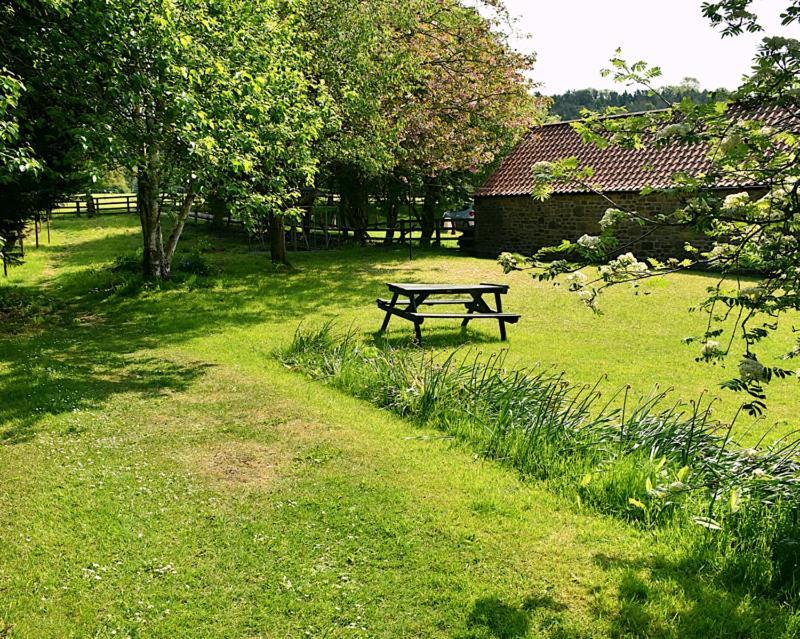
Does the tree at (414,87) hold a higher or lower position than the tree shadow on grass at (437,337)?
higher

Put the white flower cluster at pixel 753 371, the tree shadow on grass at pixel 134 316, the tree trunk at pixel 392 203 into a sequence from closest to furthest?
1. the white flower cluster at pixel 753 371
2. the tree shadow on grass at pixel 134 316
3. the tree trunk at pixel 392 203

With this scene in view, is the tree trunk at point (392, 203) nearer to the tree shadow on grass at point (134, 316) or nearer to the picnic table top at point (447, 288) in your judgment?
the tree shadow on grass at point (134, 316)

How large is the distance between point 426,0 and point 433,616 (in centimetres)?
1827

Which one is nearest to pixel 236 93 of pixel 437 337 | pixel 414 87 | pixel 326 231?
pixel 437 337

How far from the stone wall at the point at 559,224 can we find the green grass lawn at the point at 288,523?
1220 cm

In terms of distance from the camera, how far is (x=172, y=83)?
8391 millimetres

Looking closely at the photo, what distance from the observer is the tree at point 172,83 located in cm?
794

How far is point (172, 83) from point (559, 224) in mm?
16962

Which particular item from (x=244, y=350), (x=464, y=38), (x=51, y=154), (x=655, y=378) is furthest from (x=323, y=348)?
(x=464, y=38)

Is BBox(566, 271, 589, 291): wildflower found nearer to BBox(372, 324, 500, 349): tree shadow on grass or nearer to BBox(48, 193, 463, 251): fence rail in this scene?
BBox(372, 324, 500, 349): tree shadow on grass

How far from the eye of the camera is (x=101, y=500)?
16.2ft

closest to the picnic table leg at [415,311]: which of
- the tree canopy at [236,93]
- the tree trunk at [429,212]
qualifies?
the tree canopy at [236,93]

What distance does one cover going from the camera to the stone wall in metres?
20.4

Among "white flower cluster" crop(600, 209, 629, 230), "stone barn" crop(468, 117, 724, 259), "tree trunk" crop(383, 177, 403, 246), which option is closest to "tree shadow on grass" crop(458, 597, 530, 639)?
"white flower cluster" crop(600, 209, 629, 230)
